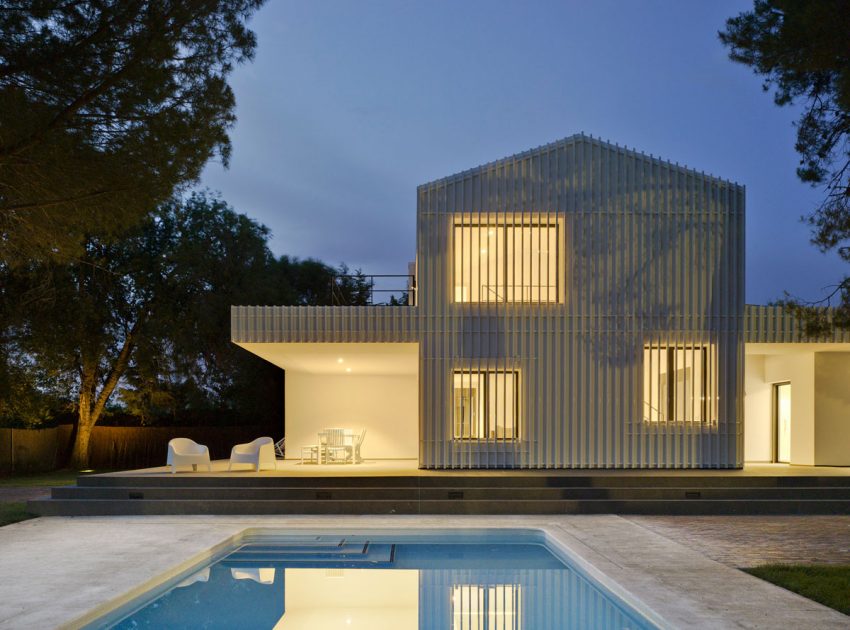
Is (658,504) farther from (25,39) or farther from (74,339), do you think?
(74,339)

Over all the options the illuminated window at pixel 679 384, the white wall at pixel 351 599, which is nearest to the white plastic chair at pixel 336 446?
the illuminated window at pixel 679 384

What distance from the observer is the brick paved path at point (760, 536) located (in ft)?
28.2

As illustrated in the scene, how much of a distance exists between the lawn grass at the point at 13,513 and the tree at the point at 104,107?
3.87 meters

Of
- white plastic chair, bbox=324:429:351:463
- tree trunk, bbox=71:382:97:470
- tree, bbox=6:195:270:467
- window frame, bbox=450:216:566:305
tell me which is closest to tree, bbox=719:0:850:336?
window frame, bbox=450:216:566:305

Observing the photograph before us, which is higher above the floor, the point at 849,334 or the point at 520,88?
the point at 520,88

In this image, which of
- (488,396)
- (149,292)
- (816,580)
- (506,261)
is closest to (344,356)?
(488,396)

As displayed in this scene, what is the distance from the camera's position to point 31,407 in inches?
814

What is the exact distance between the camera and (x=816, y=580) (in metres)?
7.25

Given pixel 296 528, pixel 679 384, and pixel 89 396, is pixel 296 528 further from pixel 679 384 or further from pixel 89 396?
pixel 89 396

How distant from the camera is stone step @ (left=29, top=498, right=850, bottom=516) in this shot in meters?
12.1

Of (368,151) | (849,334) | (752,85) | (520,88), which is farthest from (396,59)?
(849,334)

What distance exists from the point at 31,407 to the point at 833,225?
18.8 metres

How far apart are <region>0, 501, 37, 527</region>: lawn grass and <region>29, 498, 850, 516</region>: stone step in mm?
198

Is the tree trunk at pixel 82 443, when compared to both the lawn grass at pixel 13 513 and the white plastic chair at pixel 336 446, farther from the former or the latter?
the white plastic chair at pixel 336 446
